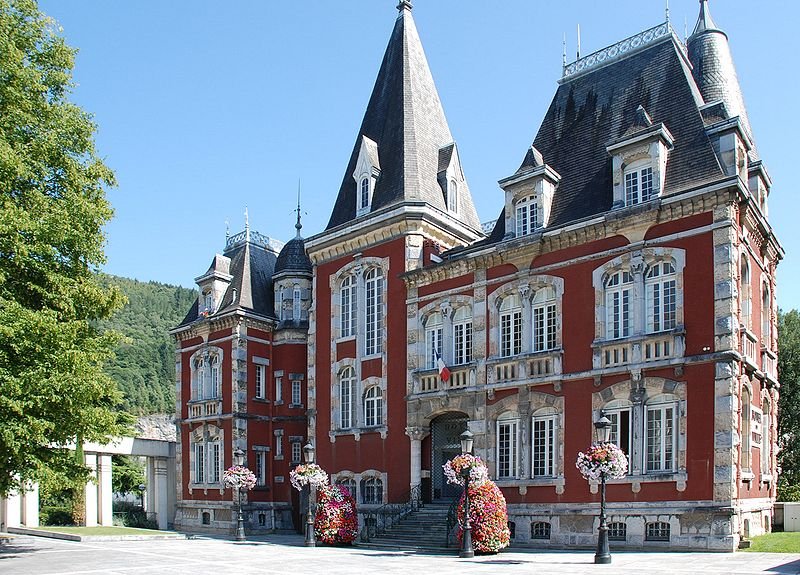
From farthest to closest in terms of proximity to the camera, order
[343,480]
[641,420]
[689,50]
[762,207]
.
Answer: [343,480]
[689,50]
[762,207]
[641,420]

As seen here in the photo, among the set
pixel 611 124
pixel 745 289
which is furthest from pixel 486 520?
pixel 611 124

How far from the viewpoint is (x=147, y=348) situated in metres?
103

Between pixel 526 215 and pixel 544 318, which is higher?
pixel 526 215

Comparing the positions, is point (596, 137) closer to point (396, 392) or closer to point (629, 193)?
point (629, 193)

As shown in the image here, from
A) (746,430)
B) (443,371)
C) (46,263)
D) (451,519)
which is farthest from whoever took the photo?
(443,371)

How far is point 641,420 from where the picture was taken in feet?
78.3

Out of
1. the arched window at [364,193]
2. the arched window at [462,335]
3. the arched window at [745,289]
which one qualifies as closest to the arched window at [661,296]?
the arched window at [745,289]

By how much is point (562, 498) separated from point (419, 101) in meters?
18.0

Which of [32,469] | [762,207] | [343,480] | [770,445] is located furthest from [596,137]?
[32,469]

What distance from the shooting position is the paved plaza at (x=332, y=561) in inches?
738

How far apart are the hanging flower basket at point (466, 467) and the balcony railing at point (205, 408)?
17.6 m

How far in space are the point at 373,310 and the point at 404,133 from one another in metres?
7.37

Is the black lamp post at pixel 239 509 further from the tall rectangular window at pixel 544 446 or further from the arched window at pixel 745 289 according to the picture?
the arched window at pixel 745 289

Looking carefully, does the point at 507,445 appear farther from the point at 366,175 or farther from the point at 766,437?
the point at 366,175
